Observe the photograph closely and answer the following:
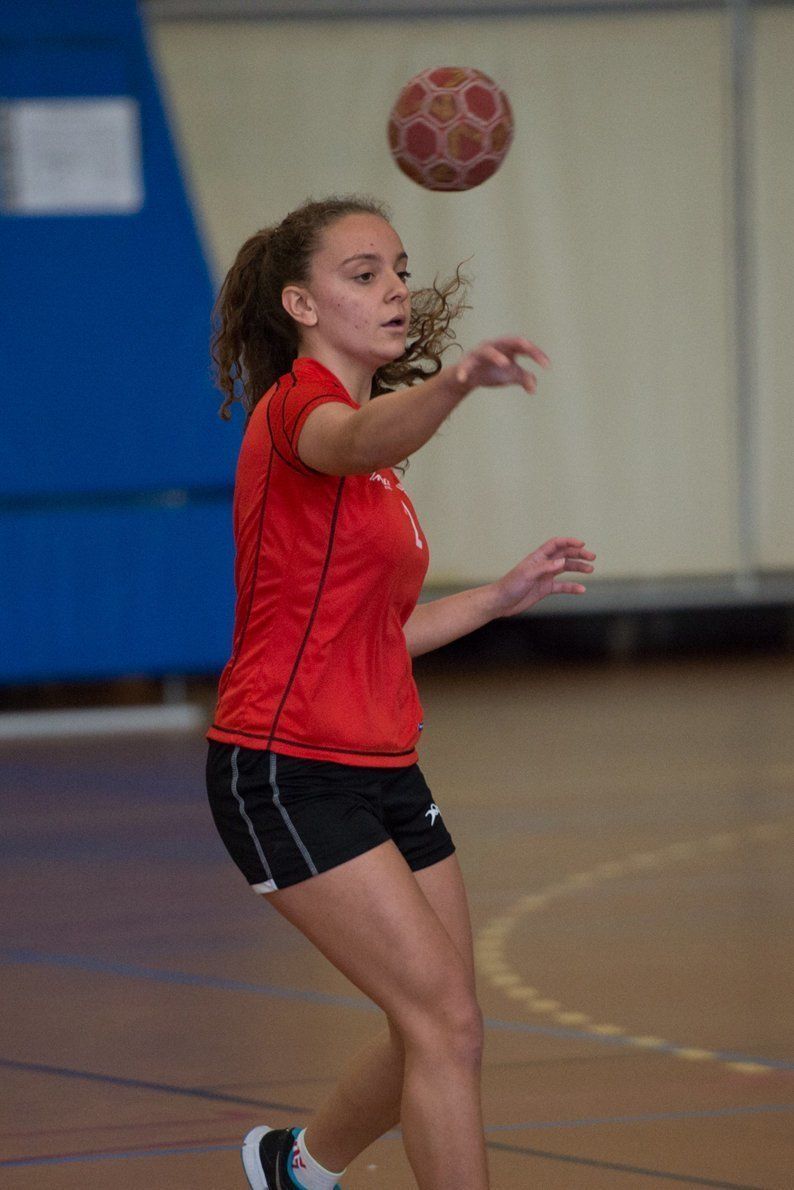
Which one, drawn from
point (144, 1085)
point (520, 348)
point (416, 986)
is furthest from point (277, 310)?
point (144, 1085)

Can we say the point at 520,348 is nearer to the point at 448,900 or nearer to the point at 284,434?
the point at 284,434

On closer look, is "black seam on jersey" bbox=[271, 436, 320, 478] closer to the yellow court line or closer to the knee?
the knee

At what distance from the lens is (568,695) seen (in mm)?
6832

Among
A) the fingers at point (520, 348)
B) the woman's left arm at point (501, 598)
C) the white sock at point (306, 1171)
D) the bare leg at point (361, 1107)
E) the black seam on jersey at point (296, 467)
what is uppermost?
the fingers at point (520, 348)

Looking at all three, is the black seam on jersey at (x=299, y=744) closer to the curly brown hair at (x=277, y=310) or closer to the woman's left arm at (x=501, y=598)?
the woman's left arm at (x=501, y=598)

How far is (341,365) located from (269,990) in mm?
1580

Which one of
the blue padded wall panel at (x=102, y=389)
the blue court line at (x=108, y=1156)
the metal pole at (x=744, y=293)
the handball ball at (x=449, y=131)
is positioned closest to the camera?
the blue court line at (x=108, y=1156)

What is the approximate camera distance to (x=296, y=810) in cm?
194

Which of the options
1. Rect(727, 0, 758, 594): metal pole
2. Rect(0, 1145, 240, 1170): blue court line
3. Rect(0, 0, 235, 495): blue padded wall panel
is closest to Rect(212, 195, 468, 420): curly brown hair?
Rect(0, 1145, 240, 1170): blue court line

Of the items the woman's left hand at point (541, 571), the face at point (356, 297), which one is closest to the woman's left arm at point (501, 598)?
the woman's left hand at point (541, 571)

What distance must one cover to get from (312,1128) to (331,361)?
2.99ft

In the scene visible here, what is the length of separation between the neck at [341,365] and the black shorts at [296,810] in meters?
0.43

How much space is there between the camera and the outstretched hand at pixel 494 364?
1662mm

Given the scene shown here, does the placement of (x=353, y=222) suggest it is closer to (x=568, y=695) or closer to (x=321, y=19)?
(x=568, y=695)
